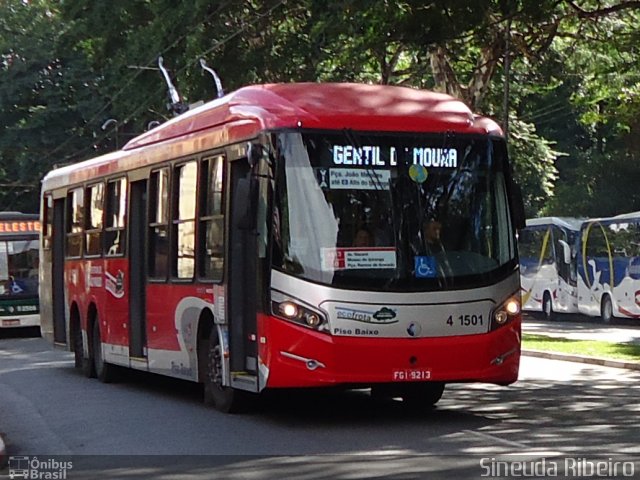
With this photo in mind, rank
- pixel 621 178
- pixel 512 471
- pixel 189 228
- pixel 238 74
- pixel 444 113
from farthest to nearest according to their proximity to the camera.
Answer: pixel 621 178 < pixel 238 74 < pixel 189 228 < pixel 444 113 < pixel 512 471

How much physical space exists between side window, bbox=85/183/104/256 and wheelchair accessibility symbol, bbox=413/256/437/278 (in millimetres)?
7713

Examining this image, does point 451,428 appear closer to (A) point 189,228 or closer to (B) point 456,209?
(B) point 456,209

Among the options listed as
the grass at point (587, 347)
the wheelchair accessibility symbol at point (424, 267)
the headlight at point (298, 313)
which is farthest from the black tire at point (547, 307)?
the headlight at point (298, 313)

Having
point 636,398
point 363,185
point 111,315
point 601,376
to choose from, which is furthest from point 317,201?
point 601,376

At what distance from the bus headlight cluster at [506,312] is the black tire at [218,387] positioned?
2814 millimetres

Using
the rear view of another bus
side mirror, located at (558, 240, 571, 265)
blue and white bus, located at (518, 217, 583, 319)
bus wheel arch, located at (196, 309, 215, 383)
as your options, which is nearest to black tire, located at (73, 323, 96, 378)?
bus wheel arch, located at (196, 309, 215, 383)

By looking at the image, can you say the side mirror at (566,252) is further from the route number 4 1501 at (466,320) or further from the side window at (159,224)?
the route number 4 1501 at (466,320)

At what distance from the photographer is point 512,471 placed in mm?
10352

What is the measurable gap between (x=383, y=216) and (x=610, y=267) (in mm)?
31006

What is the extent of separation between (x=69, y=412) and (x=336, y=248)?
14.5 ft

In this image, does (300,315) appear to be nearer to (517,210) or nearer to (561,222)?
(517,210)

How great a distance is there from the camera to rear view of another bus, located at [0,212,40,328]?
35469mm

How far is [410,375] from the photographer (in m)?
13.2

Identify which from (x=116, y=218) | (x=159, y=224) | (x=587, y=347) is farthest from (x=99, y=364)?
(x=587, y=347)
